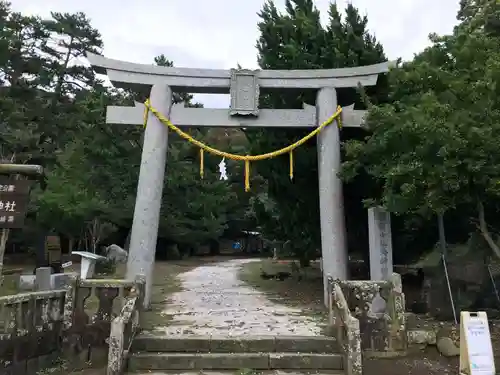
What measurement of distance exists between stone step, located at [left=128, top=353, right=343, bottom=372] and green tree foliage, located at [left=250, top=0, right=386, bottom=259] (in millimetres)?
5756

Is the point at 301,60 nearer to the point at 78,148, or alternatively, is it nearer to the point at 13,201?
the point at 13,201

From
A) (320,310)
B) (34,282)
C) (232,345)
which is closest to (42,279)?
(34,282)

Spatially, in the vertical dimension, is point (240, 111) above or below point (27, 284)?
above

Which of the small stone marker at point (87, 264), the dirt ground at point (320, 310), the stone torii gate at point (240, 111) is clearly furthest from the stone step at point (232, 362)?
the small stone marker at point (87, 264)

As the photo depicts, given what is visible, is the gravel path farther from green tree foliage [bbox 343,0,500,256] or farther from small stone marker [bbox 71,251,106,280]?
small stone marker [bbox 71,251,106,280]

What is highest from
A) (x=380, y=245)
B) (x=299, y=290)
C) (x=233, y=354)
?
(x=380, y=245)

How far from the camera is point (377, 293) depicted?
634cm

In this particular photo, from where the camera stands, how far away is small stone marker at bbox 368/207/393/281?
8.27 metres

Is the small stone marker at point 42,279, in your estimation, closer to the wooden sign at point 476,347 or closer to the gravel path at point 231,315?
the gravel path at point 231,315

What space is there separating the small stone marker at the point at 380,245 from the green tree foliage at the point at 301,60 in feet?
9.18

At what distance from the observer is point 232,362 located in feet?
19.0

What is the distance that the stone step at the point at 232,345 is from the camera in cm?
606

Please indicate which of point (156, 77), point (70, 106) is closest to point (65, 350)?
point (156, 77)

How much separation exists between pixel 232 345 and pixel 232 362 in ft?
1.02
